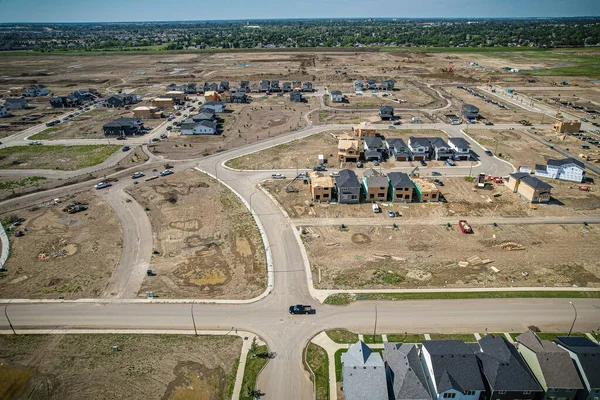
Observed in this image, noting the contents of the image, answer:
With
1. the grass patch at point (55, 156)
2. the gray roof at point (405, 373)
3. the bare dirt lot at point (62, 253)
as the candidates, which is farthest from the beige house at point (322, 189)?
the grass patch at point (55, 156)

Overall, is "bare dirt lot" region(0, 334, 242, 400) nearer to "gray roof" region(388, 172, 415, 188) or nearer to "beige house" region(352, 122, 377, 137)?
"gray roof" region(388, 172, 415, 188)

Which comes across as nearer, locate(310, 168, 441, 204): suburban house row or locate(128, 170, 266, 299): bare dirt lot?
locate(128, 170, 266, 299): bare dirt lot

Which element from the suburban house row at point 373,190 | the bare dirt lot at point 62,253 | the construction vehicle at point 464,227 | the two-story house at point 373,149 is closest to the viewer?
the bare dirt lot at point 62,253

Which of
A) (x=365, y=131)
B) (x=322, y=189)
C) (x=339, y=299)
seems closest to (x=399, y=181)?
(x=322, y=189)

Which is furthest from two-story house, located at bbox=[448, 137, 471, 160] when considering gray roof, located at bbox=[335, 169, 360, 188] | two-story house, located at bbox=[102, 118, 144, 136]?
two-story house, located at bbox=[102, 118, 144, 136]

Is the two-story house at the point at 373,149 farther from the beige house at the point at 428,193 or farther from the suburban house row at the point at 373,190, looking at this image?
the beige house at the point at 428,193

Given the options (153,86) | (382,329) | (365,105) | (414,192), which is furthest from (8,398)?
(153,86)

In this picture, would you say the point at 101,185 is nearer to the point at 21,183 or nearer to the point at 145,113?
the point at 21,183

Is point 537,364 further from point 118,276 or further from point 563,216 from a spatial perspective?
point 118,276
